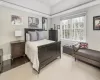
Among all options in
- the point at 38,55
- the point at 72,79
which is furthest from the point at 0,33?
the point at 72,79

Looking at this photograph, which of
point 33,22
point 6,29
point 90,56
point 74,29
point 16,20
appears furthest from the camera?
point 33,22

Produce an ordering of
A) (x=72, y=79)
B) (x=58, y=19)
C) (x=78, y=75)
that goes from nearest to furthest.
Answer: (x=72, y=79), (x=78, y=75), (x=58, y=19)

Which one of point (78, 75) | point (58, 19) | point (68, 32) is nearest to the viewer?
point (78, 75)

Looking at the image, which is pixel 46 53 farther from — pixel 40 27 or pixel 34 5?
pixel 34 5

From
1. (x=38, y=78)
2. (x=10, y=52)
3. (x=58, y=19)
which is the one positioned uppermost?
(x=58, y=19)

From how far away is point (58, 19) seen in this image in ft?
17.2

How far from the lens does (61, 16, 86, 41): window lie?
3.88 m

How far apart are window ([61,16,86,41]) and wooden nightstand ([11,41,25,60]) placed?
9.69ft

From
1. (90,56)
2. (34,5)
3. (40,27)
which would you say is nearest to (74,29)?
(90,56)

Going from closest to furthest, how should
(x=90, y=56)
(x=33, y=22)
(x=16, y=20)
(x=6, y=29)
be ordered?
1. (x=90, y=56)
2. (x=6, y=29)
3. (x=16, y=20)
4. (x=33, y=22)

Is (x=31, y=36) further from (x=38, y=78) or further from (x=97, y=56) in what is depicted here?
(x=97, y=56)

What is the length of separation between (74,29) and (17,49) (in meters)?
3.45

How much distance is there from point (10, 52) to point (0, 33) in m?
1.03

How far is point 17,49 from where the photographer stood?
3.35 meters
